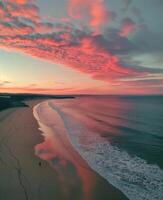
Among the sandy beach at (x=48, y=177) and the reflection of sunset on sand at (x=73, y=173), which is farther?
the reflection of sunset on sand at (x=73, y=173)

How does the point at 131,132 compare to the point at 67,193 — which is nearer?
the point at 67,193

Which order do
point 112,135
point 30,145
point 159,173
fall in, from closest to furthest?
point 159,173 < point 30,145 < point 112,135

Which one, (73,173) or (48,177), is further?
(73,173)

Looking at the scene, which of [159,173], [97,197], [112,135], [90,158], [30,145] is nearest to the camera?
[97,197]

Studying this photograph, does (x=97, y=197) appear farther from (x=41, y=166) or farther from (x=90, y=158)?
(x=90, y=158)

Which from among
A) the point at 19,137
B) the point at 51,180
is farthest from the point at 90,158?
the point at 19,137

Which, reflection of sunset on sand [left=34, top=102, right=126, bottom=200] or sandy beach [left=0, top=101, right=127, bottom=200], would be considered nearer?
sandy beach [left=0, top=101, right=127, bottom=200]

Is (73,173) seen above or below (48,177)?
below
